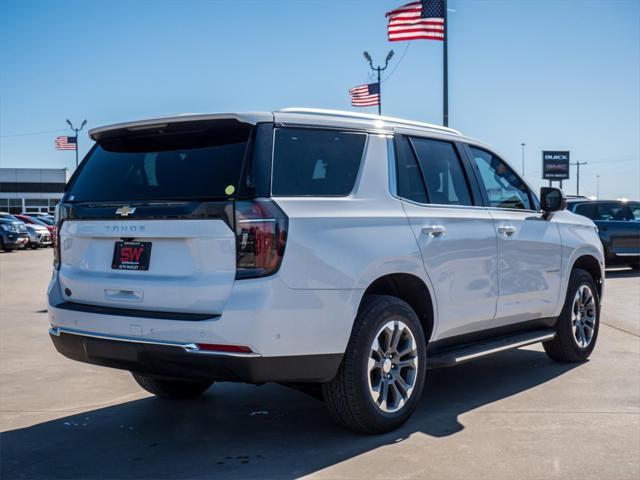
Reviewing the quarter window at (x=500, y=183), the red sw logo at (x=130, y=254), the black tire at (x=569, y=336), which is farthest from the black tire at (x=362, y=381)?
the black tire at (x=569, y=336)

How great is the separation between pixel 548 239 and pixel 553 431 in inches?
84.7

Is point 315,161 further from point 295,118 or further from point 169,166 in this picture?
point 169,166

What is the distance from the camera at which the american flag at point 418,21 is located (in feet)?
59.0

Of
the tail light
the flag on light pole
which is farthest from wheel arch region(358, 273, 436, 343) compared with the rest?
the flag on light pole

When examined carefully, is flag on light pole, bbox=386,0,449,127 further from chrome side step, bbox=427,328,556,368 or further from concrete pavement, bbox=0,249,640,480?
chrome side step, bbox=427,328,556,368

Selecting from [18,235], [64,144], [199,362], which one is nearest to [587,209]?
[199,362]

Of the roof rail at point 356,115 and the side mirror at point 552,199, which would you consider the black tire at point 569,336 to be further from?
the roof rail at point 356,115

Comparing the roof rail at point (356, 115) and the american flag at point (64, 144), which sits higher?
the american flag at point (64, 144)

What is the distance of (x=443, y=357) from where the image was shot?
5.22 meters

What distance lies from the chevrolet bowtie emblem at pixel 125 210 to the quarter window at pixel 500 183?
288 cm

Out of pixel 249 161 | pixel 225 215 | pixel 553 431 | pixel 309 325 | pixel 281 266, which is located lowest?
pixel 553 431

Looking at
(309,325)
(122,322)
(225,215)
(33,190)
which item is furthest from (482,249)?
(33,190)

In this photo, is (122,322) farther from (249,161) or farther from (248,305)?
(249,161)

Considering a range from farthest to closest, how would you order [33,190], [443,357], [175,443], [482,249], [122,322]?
1. [33,190]
2. [482,249]
3. [443,357]
4. [175,443]
5. [122,322]
